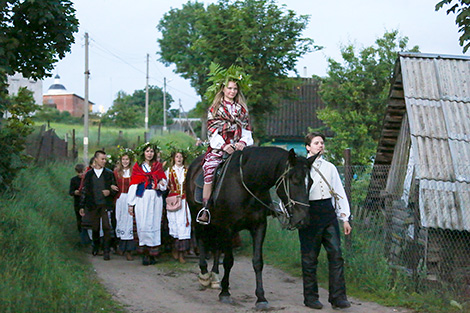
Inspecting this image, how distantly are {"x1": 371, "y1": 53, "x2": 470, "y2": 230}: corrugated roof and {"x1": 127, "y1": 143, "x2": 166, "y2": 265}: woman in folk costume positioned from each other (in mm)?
4011

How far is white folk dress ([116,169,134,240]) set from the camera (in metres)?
11.5

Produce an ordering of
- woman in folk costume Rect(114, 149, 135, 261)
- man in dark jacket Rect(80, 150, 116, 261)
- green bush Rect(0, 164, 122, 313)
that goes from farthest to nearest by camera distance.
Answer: man in dark jacket Rect(80, 150, 116, 261) < woman in folk costume Rect(114, 149, 135, 261) < green bush Rect(0, 164, 122, 313)

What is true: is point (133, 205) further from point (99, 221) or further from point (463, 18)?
point (463, 18)

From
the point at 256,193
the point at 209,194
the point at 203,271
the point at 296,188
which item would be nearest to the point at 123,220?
the point at 203,271

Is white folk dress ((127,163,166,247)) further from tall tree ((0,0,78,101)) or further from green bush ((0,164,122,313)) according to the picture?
tall tree ((0,0,78,101))

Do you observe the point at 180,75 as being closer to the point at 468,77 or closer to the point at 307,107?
the point at 307,107

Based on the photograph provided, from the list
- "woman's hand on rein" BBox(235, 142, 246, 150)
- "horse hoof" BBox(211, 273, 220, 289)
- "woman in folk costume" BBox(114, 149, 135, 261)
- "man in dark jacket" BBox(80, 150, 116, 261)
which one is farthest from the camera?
"man in dark jacket" BBox(80, 150, 116, 261)

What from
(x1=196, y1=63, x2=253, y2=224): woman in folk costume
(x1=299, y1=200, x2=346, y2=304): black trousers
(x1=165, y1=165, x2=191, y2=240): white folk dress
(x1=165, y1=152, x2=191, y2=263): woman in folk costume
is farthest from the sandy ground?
(x1=196, y1=63, x2=253, y2=224): woman in folk costume

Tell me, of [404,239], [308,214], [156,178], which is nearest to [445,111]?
[404,239]

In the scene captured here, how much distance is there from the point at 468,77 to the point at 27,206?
25.4ft

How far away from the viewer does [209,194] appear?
803cm

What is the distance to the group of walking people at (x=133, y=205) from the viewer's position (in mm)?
10906

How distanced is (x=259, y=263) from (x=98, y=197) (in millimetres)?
5225

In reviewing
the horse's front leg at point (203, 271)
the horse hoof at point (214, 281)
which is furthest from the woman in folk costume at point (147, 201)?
the horse hoof at point (214, 281)
